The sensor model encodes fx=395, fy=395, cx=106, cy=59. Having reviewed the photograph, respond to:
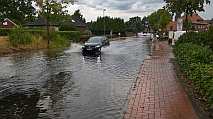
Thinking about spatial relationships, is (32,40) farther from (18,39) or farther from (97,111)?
(97,111)

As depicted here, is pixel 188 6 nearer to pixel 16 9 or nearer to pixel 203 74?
pixel 203 74

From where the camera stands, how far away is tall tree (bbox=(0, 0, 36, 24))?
67188mm

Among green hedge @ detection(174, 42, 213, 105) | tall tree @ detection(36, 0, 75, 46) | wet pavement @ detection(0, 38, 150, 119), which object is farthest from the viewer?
tall tree @ detection(36, 0, 75, 46)

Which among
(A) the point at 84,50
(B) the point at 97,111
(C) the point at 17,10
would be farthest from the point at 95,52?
(C) the point at 17,10

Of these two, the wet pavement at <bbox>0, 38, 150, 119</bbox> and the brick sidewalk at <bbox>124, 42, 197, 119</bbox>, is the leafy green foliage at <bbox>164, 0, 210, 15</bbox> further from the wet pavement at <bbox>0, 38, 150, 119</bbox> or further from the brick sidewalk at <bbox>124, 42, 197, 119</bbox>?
the brick sidewalk at <bbox>124, 42, 197, 119</bbox>

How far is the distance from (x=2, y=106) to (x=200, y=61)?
724 cm

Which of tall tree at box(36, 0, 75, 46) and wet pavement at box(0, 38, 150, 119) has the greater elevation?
tall tree at box(36, 0, 75, 46)

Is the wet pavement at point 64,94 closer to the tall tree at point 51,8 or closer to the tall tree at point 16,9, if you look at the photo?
the tall tree at point 51,8

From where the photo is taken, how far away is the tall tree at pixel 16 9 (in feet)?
220

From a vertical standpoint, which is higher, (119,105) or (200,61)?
(200,61)

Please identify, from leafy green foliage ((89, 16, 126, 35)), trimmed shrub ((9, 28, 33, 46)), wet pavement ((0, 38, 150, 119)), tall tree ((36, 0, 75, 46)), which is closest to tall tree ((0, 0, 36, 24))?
tall tree ((36, 0, 75, 46))

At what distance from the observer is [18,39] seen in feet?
137

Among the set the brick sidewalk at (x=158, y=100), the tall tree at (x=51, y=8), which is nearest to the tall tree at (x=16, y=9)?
the tall tree at (x=51, y=8)

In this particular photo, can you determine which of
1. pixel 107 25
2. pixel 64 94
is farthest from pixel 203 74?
pixel 107 25
